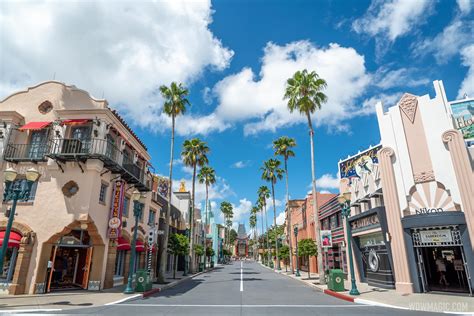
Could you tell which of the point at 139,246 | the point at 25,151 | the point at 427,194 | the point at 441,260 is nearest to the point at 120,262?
the point at 139,246

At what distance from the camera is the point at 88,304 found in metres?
12.3

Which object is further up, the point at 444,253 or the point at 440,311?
the point at 444,253

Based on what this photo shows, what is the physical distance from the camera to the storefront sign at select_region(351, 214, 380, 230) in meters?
20.1

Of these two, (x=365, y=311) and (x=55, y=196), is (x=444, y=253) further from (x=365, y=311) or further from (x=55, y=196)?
(x=55, y=196)

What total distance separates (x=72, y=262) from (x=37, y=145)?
7.99m

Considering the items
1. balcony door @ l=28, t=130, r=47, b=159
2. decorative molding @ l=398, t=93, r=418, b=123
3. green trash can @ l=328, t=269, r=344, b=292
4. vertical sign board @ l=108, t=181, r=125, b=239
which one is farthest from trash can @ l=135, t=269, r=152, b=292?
decorative molding @ l=398, t=93, r=418, b=123

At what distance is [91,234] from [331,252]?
82.2 feet

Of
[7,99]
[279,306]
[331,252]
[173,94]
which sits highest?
[173,94]

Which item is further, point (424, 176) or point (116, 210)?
point (116, 210)

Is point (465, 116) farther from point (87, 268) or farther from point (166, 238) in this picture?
point (87, 268)

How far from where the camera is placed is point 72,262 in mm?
18641

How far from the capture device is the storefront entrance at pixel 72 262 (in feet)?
56.9

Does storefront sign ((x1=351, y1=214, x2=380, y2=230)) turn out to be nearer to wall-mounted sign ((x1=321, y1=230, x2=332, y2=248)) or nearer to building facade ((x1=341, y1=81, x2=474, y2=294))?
building facade ((x1=341, y1=81, x2=474, y2=294))

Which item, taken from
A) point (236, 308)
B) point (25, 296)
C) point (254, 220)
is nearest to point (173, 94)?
point (25, 296)
